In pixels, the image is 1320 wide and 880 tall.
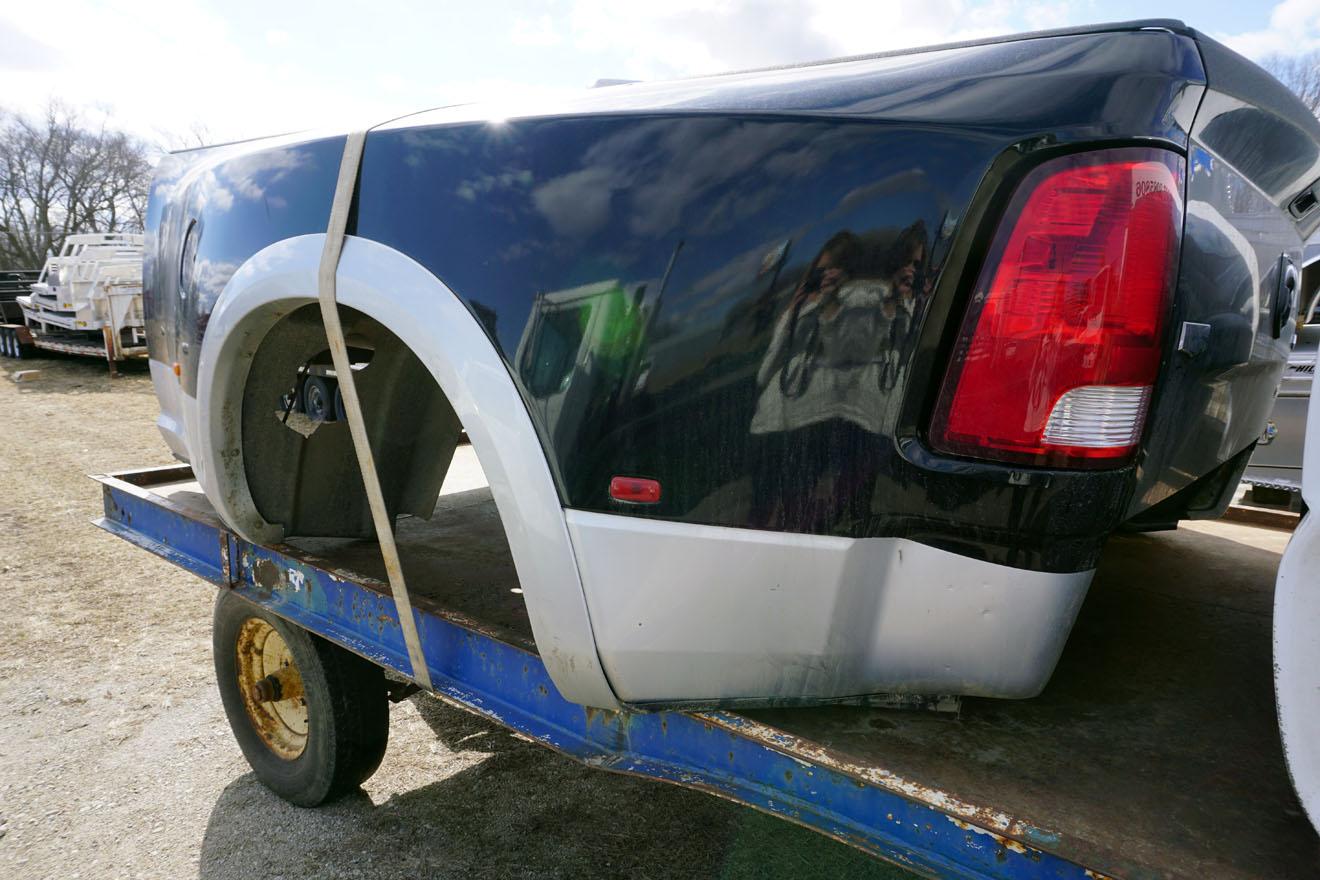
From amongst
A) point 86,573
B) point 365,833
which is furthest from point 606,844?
point 86,573

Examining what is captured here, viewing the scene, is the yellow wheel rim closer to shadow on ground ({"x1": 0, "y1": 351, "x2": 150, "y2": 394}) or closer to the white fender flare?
the white fender flare

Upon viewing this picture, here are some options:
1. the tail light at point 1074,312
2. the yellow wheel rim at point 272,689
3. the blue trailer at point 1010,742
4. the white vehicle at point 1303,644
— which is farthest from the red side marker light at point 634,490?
the yellow wheel rim at point 272,689

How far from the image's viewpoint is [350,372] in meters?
1.97

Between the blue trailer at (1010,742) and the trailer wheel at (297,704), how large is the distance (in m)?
0.25

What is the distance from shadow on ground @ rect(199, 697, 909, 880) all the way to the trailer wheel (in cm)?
13

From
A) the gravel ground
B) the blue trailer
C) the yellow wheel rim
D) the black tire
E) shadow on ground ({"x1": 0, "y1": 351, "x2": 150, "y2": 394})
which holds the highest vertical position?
the black tire

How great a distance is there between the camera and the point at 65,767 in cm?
304

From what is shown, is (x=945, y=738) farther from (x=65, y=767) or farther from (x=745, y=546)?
(x=65, y=767)

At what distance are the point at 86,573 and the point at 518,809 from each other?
3664 mm

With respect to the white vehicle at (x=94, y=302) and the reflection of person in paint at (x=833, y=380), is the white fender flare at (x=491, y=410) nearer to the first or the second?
the reflection of person in paint at (x=833, y=380)

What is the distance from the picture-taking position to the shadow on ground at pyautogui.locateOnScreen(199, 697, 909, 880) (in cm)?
252

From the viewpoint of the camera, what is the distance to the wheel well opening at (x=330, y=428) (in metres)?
2.32

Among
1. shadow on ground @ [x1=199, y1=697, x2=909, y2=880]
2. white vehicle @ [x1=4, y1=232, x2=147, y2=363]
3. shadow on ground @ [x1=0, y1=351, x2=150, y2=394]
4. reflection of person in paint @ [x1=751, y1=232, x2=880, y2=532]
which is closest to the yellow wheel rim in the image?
shadow on ground @ [x1=199, y1=697, x2=909, y2=880]

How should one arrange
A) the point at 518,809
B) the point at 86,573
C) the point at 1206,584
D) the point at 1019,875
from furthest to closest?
the point at 86,573
the point at 518,809
the point at 1206,584
the point at 1019,875
